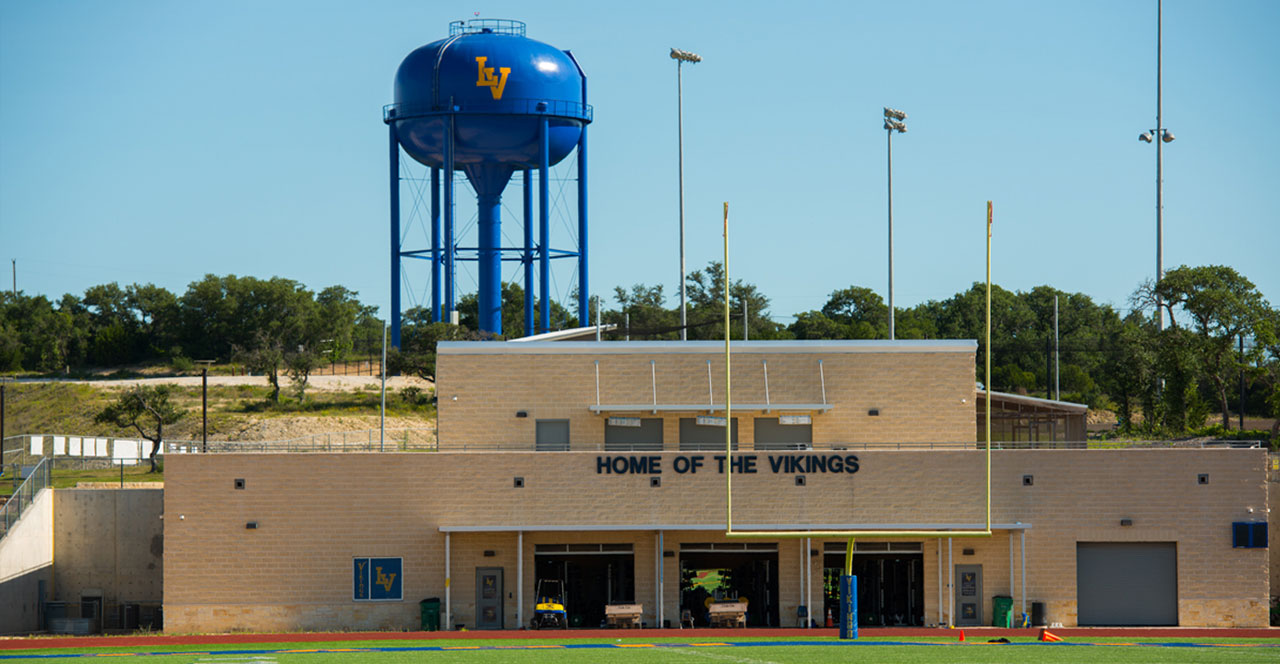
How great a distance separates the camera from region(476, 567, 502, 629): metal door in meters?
37.5

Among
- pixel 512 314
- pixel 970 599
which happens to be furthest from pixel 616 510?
pixel 512 314

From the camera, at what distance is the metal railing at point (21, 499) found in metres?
38.2

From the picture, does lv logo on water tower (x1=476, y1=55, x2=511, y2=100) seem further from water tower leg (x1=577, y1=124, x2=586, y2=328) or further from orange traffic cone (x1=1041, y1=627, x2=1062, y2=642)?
orange traffic cone (x1=1041, y1=627, x2=1062, y2=642)

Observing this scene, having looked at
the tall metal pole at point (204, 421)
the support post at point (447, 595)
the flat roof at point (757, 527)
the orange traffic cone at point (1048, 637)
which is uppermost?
the tall metal pole at point (204, 421)

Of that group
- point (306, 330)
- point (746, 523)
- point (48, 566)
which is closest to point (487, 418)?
point (746, 523)

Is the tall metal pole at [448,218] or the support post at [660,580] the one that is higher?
the tall metal pole at [448,218]

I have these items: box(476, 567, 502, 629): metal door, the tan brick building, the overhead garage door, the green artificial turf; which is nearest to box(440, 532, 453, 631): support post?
the tan brick building

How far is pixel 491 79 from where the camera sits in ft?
206

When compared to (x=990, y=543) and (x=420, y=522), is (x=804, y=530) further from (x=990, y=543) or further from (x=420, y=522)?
(x=420, y=522)

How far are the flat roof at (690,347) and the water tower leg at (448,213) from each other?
24.5 metres

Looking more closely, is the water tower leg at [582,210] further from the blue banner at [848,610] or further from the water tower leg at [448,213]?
the blue banner at [848,610]

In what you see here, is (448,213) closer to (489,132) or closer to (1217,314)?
(489,132)

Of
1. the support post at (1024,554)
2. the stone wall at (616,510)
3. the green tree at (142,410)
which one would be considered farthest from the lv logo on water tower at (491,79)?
the support post at (1024,554)

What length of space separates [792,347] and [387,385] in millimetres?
46970
